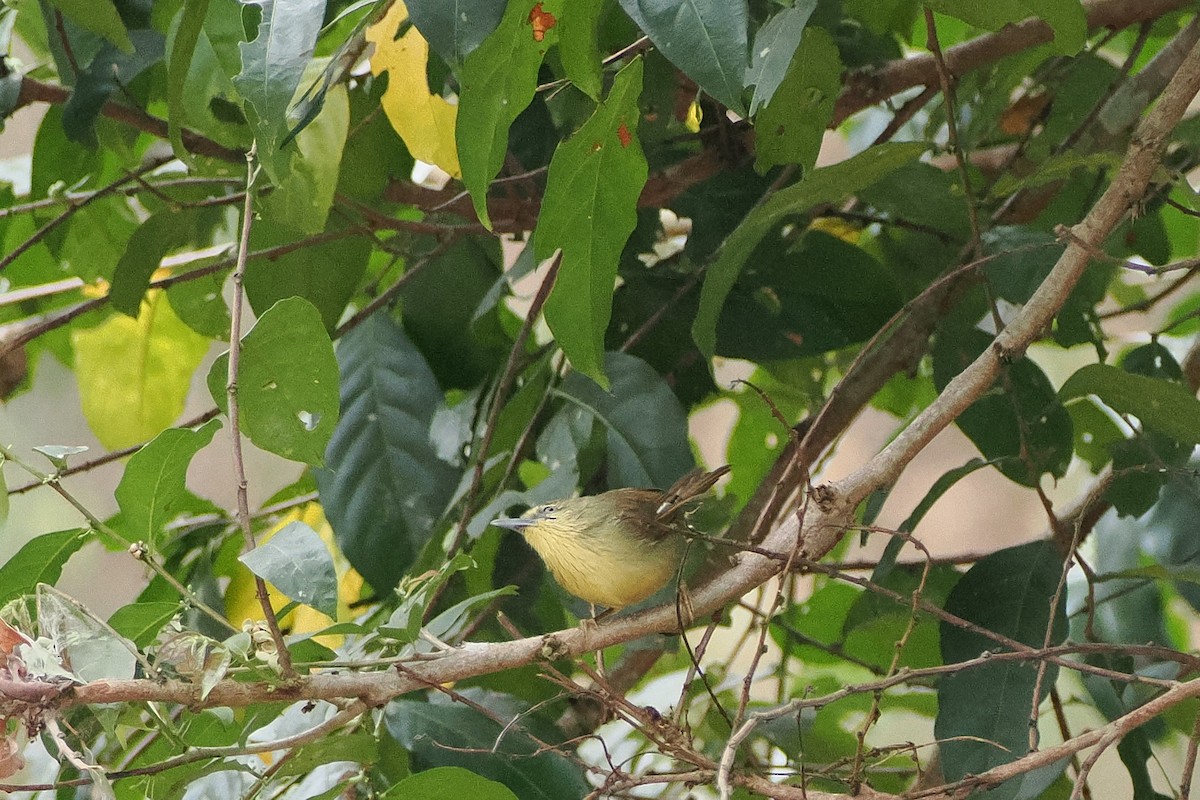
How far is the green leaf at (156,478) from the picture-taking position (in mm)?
851

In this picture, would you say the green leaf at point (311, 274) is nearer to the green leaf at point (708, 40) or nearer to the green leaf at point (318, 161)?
the green leaf at point (318, 161)

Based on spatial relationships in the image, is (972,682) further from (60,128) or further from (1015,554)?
(60,128)

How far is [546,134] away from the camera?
1.31 metres

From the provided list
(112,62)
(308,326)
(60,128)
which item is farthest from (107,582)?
(308,326)

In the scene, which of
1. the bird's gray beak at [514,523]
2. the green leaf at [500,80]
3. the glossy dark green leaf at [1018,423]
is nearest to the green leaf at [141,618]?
the bird's gray beak at [514,523]

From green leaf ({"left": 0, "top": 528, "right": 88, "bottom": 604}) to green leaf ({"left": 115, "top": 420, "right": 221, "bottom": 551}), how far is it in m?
0.12

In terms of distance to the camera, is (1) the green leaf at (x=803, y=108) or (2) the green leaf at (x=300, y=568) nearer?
(2) the green leaf at (x=300, y=568)

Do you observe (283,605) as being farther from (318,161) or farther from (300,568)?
(300,568)

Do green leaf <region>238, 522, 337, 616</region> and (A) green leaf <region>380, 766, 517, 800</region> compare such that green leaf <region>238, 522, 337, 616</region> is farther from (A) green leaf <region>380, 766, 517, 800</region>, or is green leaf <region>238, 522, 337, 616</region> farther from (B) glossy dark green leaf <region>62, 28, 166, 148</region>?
(B) glossy dark green leaf <region>62, 28, 166, 148</region>

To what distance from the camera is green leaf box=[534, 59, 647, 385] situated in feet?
2.91

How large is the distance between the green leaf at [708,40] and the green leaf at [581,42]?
0.09 meters

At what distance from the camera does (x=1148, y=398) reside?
102 cm

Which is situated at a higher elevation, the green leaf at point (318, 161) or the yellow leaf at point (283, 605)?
the green leaf at point (318, 161)

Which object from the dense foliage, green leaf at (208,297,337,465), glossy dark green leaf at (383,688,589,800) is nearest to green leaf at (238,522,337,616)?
the dense foliage
